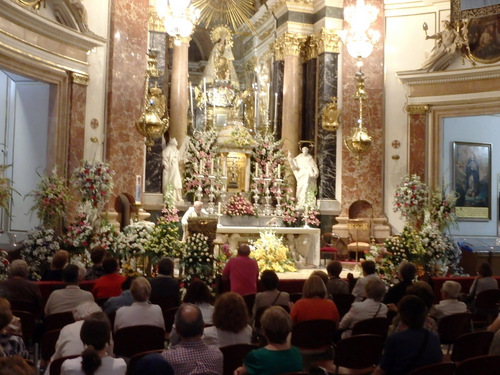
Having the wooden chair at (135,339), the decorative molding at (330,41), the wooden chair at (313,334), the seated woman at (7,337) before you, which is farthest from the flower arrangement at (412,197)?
the seated woman at (7,337)

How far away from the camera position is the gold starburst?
2074cm

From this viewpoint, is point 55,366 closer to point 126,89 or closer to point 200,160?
point 126,89

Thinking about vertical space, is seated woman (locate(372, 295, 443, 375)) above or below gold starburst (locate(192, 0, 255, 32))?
below

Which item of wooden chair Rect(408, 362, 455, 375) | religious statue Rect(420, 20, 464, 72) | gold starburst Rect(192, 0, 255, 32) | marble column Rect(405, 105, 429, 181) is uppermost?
A: gold starburst Rect(192, 0, 255, 32)

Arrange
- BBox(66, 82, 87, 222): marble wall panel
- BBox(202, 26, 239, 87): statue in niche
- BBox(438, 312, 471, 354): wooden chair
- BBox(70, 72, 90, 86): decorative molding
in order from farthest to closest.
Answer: BBox(202, 26, 239, 87): statue in niche → BBox(70, 72, 90, 86): decorative molding → BBox(66, 82, 87, 222): marble wall panel → BBox(438, 312, 471, 354): wooden chair

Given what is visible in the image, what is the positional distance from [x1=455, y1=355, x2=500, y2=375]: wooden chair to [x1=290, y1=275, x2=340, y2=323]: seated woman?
6.56ft

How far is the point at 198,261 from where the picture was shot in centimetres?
1138

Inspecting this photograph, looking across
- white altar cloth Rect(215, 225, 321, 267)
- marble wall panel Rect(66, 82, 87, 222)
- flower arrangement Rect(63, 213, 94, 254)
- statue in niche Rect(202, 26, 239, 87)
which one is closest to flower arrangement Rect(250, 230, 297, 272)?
white altar cloth Rect(215, 225, 321, 267)

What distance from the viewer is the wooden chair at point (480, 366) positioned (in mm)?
4856

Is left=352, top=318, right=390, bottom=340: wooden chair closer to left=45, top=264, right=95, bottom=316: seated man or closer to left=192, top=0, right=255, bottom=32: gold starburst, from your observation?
left=45, top=264, right=95, bottom=316: seated man

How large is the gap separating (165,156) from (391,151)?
6644 millimetres

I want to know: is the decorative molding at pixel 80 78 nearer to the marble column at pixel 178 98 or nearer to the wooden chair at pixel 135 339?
the marble column at pixel 178 98

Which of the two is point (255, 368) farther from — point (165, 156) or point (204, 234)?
point (165, 156)

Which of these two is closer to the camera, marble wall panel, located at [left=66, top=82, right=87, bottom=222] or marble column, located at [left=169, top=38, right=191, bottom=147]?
marble wall panel, located at [left=66, top=82, right=87, bottom=222]
